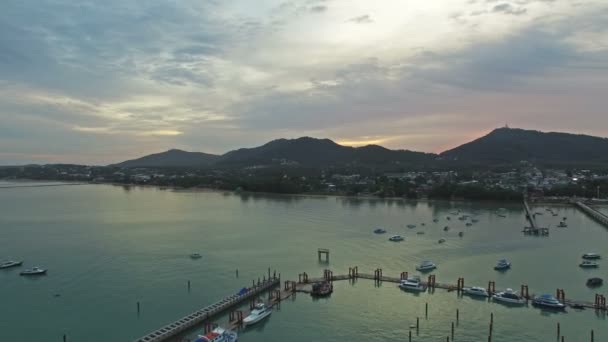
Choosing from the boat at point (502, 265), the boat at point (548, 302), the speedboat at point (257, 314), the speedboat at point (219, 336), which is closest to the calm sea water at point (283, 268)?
Result: the speedboat at point (257, 314)

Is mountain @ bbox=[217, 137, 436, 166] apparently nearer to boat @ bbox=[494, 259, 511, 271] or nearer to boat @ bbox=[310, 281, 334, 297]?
boat @ bbox=[494, 259, 511, 271]

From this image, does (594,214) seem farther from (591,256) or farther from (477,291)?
(477,291)

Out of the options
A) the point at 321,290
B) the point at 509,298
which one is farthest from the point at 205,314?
the point at 509,298

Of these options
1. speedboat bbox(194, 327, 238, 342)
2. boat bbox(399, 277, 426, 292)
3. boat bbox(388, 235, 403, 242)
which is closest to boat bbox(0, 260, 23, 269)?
speedboat bbox(194, 327, 238, 342)

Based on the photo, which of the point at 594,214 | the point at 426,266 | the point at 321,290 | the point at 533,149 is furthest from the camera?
the point at 533,149

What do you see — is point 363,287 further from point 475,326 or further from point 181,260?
point 181,260

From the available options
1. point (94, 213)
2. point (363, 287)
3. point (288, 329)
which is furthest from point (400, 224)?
point (94, 213)

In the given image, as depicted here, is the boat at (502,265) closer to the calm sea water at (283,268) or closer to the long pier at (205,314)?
the calm sea water at (283,268)
